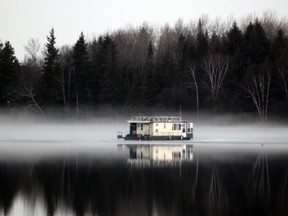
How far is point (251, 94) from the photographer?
73.9 metres

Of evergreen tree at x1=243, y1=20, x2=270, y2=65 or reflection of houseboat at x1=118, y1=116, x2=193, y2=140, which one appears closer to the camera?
reflection of houseboat at x1=118, y1=116, x2=193, y2=140

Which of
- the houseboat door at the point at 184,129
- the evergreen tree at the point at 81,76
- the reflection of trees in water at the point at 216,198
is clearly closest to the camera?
the reflection of trees in water at the point at 216,198

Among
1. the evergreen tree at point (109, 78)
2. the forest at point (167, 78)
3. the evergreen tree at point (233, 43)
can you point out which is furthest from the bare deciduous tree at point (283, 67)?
the evergreen tree at point (109, 78)

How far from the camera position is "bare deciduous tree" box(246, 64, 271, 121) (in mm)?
73562

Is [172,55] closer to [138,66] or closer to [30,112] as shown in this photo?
[138,66]

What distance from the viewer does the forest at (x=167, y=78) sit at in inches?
3002

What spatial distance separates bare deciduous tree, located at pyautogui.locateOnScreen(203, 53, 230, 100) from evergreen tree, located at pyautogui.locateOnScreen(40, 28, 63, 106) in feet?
76.6

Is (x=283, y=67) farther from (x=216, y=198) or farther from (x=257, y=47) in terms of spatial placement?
(x=216, y=198)

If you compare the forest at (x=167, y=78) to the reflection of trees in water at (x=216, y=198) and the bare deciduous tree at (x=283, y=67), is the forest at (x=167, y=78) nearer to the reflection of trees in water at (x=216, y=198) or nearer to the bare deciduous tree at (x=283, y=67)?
the bare deciduous tree at (x=283, y=67)

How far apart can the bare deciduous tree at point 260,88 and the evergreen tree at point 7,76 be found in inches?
1463

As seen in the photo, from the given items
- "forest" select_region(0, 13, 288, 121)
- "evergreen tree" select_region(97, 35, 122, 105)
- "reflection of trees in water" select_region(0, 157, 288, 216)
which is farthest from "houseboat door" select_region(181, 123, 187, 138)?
"reflection of trees in water" select_region(0, 157, 288, 216)

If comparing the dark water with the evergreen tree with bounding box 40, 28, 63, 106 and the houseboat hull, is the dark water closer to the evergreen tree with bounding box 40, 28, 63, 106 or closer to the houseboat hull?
the houseboat hull

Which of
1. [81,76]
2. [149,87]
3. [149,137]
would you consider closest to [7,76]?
[81,76]

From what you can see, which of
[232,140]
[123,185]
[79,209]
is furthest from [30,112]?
[79,209]
